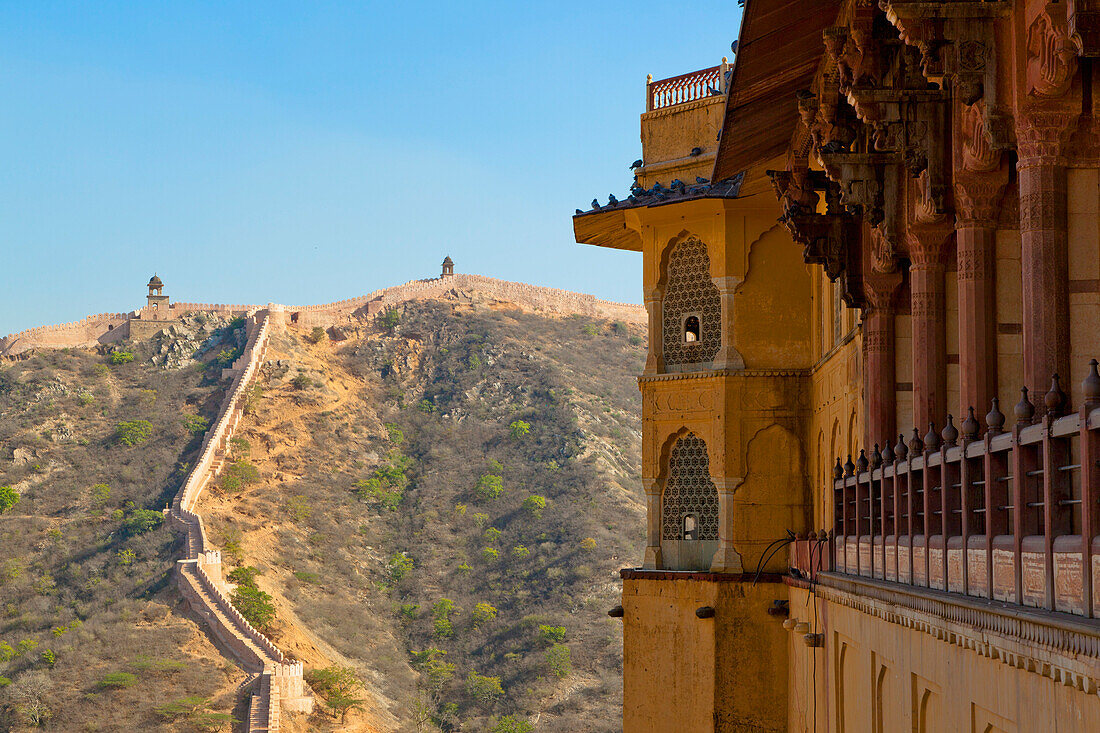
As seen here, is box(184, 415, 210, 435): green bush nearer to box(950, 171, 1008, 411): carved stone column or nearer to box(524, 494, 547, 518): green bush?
box(524, 494, 547, 518): green bush

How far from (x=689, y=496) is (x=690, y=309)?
212 centimetres

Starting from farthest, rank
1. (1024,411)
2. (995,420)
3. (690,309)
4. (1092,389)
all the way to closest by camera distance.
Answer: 1. (690,309)
2. (995,420)
3. (1024,411)
4. (1092,389)

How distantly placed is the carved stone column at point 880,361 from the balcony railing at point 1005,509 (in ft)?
6.70

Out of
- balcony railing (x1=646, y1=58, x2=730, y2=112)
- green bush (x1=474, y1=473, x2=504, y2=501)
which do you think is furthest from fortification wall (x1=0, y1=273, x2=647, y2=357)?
balcony railing (x1=646, y1=58, x2=730, y2=112)

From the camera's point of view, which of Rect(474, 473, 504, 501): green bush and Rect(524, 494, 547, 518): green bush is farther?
Rect(474, 473, 504, 501): green bush

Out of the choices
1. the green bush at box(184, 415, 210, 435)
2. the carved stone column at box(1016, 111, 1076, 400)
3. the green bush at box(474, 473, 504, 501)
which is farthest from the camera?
the green bush at box(184, 415, 210, 435)

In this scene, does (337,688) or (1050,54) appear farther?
(337,688)

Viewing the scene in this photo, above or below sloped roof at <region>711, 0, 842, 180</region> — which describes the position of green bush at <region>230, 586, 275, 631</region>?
below

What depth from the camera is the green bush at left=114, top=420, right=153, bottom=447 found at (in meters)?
68.3

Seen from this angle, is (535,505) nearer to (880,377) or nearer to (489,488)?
(489,488)

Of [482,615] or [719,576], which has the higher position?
[719,576]

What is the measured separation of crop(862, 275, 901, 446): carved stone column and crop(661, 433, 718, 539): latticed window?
5.41 m

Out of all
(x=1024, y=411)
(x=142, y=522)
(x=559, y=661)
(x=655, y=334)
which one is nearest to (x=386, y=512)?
(x=142, y=522)

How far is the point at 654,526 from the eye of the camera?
14797mm
